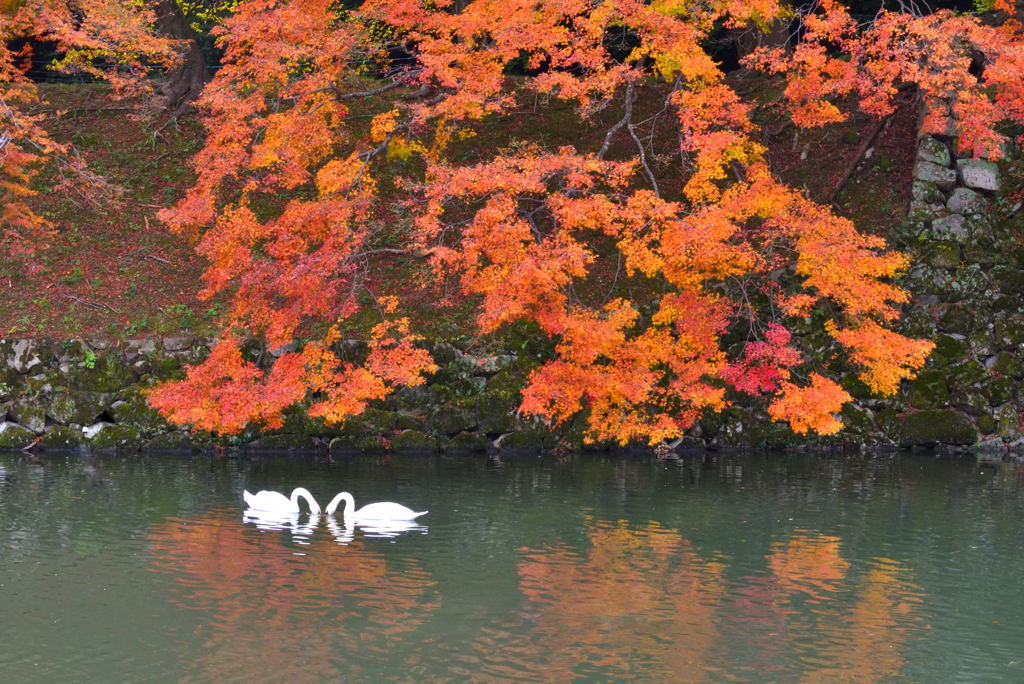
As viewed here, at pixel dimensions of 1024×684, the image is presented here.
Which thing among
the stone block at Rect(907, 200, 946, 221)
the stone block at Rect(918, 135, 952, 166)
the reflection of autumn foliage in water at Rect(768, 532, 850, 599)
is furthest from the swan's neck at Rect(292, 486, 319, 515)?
the stone block at Rect(918, 135, 952, 166)

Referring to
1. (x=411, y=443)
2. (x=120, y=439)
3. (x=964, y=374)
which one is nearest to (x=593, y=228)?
(x=411, y=443)

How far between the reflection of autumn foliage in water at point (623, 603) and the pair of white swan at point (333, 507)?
87.9 inches

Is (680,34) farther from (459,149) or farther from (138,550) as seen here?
(138,550)

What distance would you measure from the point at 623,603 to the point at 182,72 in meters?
26.5

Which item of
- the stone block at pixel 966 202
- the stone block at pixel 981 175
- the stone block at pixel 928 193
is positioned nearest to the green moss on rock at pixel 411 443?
the stone block at pixel 928 193

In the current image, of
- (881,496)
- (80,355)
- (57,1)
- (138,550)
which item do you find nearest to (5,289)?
(80,355)

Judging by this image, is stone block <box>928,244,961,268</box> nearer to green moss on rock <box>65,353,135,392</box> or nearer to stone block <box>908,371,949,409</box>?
stone block <box>908,371,949,409</box>

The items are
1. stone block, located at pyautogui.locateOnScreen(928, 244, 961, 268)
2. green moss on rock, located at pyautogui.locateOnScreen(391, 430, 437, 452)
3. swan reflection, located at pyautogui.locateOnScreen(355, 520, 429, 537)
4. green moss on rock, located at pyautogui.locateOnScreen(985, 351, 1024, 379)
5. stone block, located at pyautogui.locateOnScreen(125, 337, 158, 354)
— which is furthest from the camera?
stone block, located at pyautogui.locateOnScreen(928, 244, 961, 268)

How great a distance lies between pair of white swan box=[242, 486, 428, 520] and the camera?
1673cm

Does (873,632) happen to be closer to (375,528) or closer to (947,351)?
(375,528)

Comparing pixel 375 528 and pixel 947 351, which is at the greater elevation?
pixel 947 351

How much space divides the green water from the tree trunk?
1541cm

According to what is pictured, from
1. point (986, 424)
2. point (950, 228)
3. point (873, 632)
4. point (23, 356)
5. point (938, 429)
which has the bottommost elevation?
point (873, 632)

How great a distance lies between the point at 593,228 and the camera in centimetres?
2484
